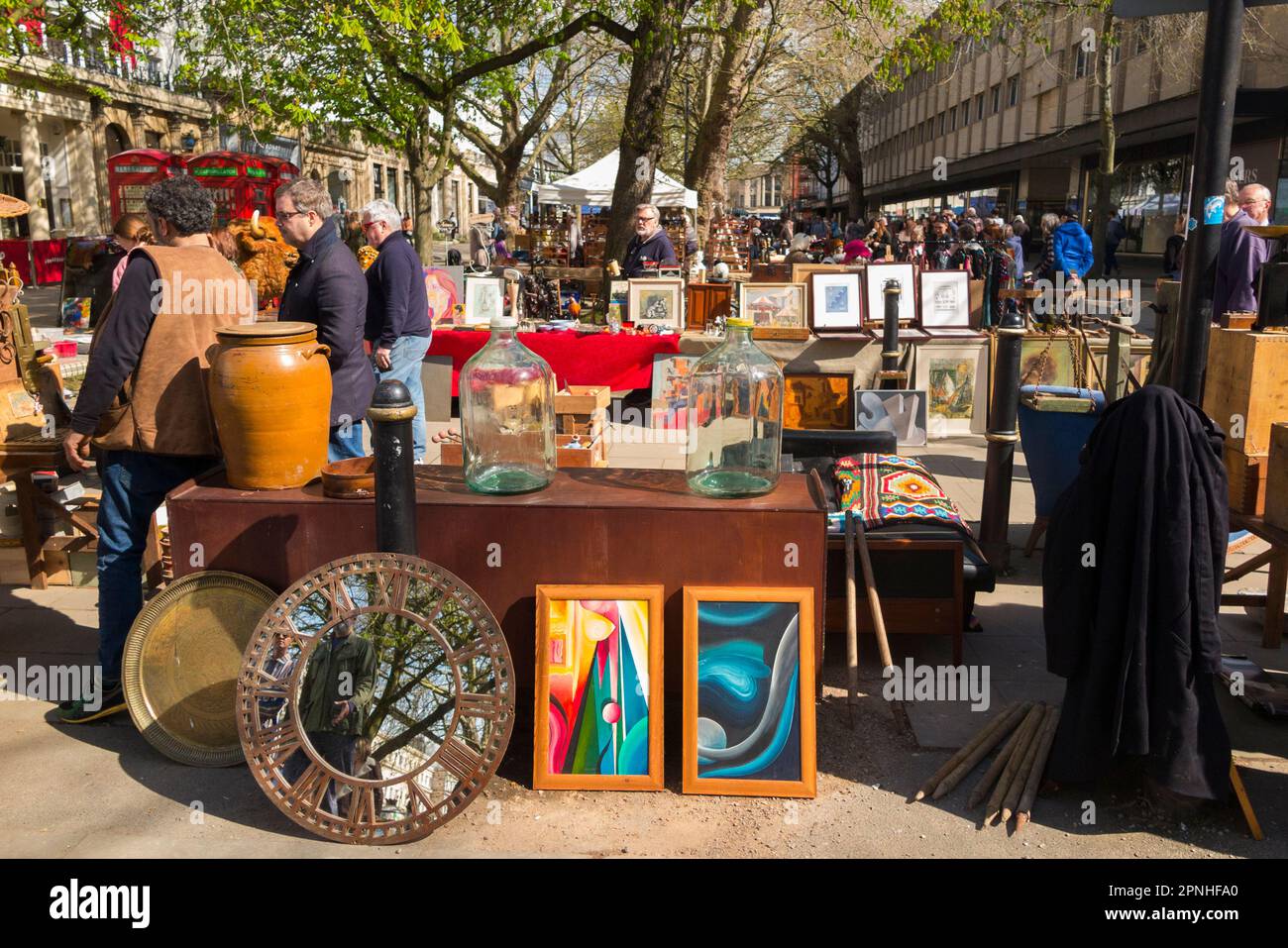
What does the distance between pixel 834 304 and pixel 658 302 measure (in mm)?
1671

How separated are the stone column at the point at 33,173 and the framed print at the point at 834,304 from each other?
25.7 metres

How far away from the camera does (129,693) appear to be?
373cm

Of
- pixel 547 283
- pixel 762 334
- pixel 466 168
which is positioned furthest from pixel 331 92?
pixel 466 168

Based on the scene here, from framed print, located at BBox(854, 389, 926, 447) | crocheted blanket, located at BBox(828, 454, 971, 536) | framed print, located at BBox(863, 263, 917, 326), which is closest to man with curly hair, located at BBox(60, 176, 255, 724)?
crocheted blanket, located at BBox(828, 454, 971, 536)

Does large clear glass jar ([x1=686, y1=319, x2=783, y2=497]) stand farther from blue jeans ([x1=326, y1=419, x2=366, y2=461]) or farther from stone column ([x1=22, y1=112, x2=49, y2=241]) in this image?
stone column ([x1=22, y1=112, x2=49, y2=241])

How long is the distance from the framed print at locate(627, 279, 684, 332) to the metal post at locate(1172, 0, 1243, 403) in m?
6.06

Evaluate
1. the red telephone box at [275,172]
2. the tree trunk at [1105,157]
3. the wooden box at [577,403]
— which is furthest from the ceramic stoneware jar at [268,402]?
the red telephone box at [275,172]

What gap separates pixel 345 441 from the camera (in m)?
4.70

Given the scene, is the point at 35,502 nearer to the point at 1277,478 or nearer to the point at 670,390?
the point at 670,390

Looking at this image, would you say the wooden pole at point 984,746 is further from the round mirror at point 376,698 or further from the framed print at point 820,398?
the framed print at point 820,398

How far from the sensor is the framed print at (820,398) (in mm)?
8328

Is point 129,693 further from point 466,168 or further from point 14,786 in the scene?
point 466,168

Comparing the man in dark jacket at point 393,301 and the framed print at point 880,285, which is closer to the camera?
the man in dark jacket at point 393,301

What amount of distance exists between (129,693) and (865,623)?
3.02 metres
